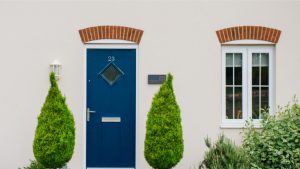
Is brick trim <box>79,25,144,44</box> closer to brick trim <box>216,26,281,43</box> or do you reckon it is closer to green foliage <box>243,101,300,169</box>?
brick trim <box>216,26,281,43</box>

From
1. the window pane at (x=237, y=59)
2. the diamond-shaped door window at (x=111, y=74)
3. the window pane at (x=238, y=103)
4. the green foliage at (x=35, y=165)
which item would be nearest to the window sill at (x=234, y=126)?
the window pane at (x=238, y=103)

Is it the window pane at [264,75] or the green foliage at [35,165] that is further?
the window pane at [264,75]

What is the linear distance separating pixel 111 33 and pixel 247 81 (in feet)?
9.50

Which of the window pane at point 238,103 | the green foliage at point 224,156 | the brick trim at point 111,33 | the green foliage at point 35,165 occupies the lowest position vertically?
the green foliage at point 35,165

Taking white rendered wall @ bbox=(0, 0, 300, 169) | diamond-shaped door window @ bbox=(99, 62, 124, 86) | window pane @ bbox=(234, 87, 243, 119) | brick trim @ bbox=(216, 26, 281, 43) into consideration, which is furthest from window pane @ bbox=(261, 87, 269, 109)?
diamond-shaped door window @ bbox=(99, 62, 124, 86)

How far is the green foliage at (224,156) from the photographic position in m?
8.27

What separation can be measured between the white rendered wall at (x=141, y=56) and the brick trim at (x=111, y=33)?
106 millimetres

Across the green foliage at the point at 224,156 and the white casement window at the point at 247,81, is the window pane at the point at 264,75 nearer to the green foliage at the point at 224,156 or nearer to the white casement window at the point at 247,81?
the white casement window at the point at 247,81

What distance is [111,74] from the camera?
9750 mm

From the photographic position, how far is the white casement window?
386 inches


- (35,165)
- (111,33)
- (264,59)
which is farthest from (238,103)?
(35,165)

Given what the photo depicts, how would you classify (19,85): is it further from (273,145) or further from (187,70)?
(273,145)

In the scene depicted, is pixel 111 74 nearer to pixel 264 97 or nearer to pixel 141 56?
pixel 141 56

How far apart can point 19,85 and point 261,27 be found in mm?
4947
